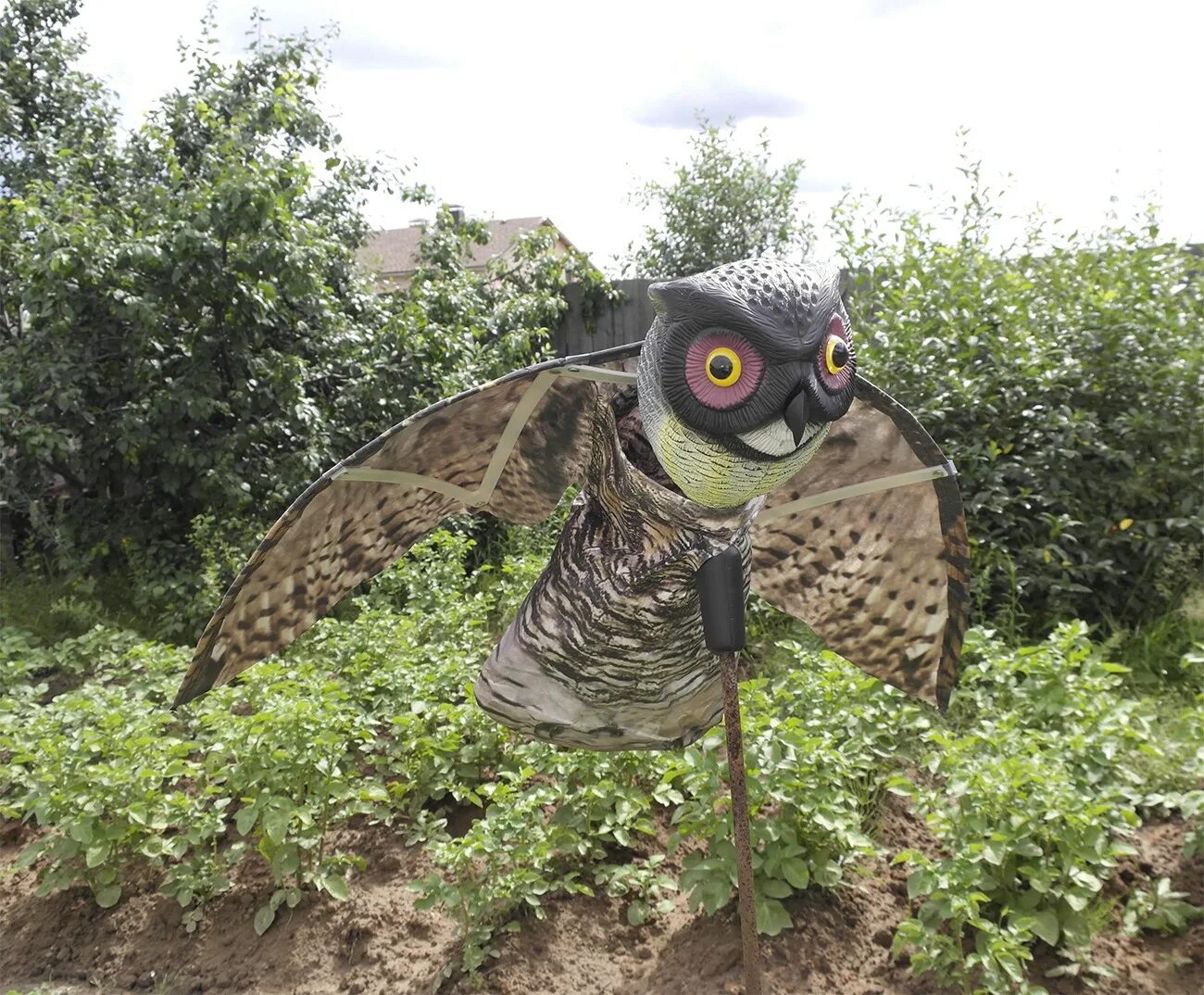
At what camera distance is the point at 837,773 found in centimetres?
228

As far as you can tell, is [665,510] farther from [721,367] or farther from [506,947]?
[506,947]

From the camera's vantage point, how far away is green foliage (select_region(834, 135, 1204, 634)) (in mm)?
3510

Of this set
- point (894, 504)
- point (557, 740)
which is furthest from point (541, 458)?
point (894, 504)

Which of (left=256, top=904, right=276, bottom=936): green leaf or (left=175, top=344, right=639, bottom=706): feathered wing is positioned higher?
(left=175, top=344, right=639, bottom=706): feathered wing

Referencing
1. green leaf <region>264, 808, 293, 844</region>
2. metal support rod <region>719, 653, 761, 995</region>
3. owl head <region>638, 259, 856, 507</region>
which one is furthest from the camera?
green leaf <region>264, 808, 293, 844</region>

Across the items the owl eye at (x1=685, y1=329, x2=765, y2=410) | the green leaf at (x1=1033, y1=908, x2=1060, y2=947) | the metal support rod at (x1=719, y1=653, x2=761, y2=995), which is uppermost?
the owl eye at (x1=685, y1=329, x2=765, y2=410)

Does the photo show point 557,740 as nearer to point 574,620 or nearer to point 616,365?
point 574,620

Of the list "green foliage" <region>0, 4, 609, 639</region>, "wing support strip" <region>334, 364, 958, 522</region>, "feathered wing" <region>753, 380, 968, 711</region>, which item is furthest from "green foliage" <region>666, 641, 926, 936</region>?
"green foliage" <region>0, 4, 609, 639</region>

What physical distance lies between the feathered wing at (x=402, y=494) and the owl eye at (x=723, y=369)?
0.74ft

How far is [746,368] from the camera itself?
1.04 m

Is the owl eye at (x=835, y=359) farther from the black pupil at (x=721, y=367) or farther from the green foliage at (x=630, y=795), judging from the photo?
the green foliage at (x=630, y=795)

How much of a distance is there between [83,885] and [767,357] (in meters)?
2.50

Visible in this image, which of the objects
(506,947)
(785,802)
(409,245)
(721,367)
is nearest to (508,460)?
(721,367)

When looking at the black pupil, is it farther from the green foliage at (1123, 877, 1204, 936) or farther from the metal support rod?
the green foliage at (1123, 877, 1204, 936)
